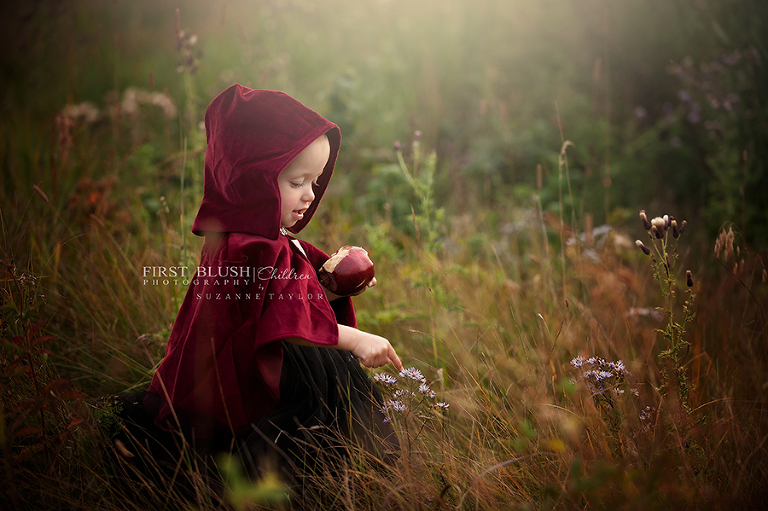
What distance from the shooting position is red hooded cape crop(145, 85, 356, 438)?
54.1 inches

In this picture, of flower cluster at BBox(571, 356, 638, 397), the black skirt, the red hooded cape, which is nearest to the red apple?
the red hooded cape

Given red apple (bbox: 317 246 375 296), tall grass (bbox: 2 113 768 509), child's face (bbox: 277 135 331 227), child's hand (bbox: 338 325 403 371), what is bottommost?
tall grass (bbox: 2 113 768 509)

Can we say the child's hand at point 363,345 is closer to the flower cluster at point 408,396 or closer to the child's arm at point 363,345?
the child's arm at point 363,345

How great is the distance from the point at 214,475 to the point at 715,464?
4.62 ft

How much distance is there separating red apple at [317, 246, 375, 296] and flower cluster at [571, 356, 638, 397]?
0.70 m

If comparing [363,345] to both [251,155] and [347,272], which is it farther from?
[251,155]

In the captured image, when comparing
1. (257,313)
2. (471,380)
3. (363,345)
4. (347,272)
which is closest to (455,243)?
(471,380)

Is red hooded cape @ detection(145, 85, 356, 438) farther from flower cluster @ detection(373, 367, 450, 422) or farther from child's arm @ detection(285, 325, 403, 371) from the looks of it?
flower cluster @ detection(373, 367, 450, 422)

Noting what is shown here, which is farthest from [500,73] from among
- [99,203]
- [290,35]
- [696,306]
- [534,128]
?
[99,203]

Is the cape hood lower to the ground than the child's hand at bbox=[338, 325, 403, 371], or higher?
higher

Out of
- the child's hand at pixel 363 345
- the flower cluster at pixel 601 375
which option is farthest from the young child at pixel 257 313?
the flower cluster at pixel 601 375

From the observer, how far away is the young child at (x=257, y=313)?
4.51 feet

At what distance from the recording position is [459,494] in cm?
131

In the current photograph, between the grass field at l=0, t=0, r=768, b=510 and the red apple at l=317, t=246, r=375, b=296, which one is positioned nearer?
the grass field at l=0, t=0, r=768, b=510
